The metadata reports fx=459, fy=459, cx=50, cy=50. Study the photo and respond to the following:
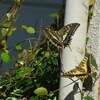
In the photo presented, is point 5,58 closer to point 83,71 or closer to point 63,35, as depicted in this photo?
point 63,35

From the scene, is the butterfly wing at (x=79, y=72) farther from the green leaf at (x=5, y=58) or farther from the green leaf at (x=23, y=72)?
the green leaf at (x=5, y=58)

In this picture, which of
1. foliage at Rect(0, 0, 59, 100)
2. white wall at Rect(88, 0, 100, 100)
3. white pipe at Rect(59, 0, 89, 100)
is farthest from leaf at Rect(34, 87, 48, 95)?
white wall at Rect(88, 0, 100, 100)

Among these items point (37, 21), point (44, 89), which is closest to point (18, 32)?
point (37, 21)

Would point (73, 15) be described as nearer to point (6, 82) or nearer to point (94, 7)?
point (94, 7)

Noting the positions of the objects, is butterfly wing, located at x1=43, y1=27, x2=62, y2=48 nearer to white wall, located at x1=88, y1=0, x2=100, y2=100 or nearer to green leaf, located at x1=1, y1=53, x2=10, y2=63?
white wall, located at x1=88, y1=0, x2=100, y2=100

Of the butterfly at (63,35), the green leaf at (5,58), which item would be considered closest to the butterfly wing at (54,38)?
the butterfly at (63,35)

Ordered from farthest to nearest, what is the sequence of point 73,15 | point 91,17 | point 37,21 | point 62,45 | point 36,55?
1. point 37,21
2. point 36,55
3. point 91,17
4. point 73,15
5. point 62,45

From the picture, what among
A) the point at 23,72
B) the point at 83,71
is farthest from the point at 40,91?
the point at 83,71
